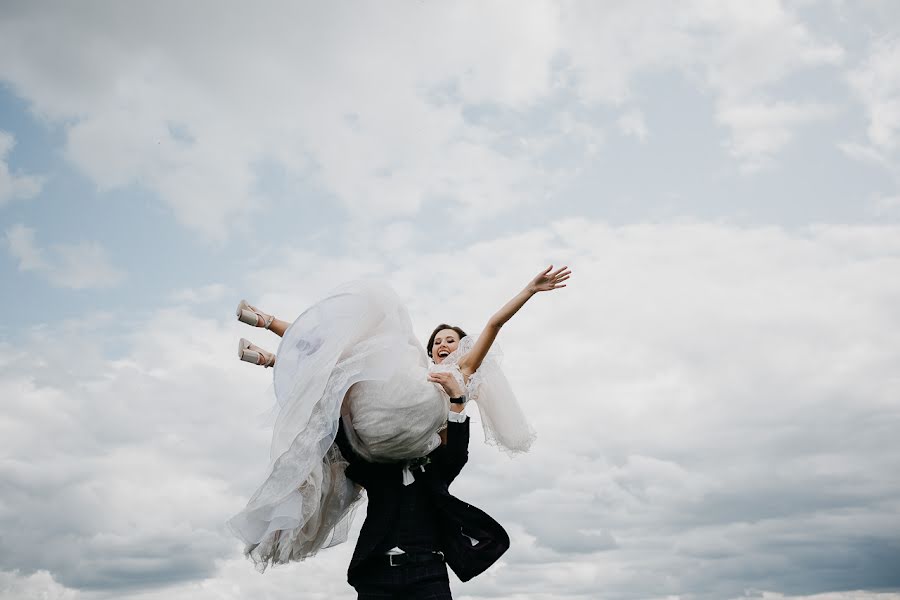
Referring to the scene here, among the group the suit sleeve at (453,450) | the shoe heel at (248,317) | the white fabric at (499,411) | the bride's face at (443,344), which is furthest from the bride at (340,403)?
the shoe heel at (248,317)

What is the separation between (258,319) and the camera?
234 inches

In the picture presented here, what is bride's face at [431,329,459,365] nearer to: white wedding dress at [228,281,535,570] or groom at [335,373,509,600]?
white wedding dress at [228,281,535,570]

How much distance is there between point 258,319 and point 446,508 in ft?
6.44

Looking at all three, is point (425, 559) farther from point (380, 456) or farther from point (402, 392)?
point (402, 392)

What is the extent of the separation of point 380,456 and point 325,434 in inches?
16.6

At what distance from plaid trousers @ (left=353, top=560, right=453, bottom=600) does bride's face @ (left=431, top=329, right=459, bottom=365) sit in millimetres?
1677

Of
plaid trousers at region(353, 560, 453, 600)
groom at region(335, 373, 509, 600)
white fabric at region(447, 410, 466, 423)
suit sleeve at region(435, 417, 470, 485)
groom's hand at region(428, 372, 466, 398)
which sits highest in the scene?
groom's hand at region(428, 372, 466, 398)

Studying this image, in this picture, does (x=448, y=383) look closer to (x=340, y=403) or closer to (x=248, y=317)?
(x=340, y=403)

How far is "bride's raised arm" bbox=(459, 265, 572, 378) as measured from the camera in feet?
18.2

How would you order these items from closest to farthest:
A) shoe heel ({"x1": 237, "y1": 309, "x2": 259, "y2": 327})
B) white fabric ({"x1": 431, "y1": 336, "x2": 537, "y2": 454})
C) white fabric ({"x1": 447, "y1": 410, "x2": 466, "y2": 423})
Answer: white fabric ({"x1": 447, "y1": 410, "x2": 466, "y2": 423})
shoe heel ({"x1": 237, "y1": 309, "x2": 259, "y2": 327})
white fabric ({"x1": 431, "y1": 336, "x2": 537, "y2": 454})

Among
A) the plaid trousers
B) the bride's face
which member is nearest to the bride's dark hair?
the bride's face

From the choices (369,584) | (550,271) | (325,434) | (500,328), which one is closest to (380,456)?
(325,434)

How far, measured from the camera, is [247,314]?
5887 mm

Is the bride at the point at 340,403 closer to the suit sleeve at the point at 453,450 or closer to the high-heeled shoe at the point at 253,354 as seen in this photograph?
the suit sleeve at the point at 453,450
